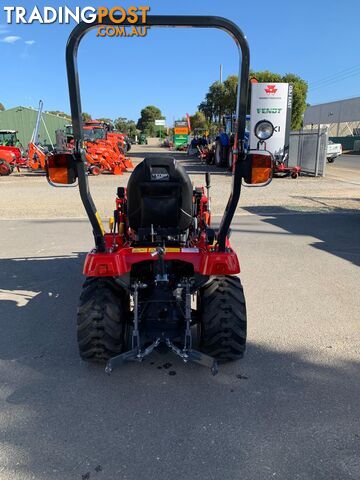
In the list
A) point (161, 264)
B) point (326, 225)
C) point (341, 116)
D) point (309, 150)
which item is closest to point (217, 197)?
point (326, 225)

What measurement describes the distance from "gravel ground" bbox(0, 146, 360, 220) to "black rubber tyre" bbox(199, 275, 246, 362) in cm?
637

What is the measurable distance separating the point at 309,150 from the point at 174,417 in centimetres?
1676

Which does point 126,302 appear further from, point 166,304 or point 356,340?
point 356,340

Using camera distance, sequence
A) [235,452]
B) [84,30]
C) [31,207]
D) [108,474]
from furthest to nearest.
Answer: [31,207] → [84,30] → [235,452] → [108,474]

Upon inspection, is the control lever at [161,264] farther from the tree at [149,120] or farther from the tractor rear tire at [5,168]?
the tree at [149,120]

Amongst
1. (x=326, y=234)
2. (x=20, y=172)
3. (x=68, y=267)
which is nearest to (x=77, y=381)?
(x=68, y=267)

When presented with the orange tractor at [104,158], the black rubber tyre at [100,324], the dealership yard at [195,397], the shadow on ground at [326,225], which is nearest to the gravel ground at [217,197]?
the shadow on ground at [326,225]

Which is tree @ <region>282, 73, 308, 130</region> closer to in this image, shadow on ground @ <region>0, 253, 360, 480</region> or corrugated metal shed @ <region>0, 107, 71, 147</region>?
corrugated metal shed @ <region>0, 107, 71, 147</region>

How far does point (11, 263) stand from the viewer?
5895mm

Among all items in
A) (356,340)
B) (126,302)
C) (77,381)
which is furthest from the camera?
(356,340)

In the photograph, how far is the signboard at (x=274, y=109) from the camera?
16609 mm

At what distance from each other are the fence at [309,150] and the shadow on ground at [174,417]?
1482 centimetres

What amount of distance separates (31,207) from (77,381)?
827 centimetres

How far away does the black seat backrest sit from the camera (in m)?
3.19
